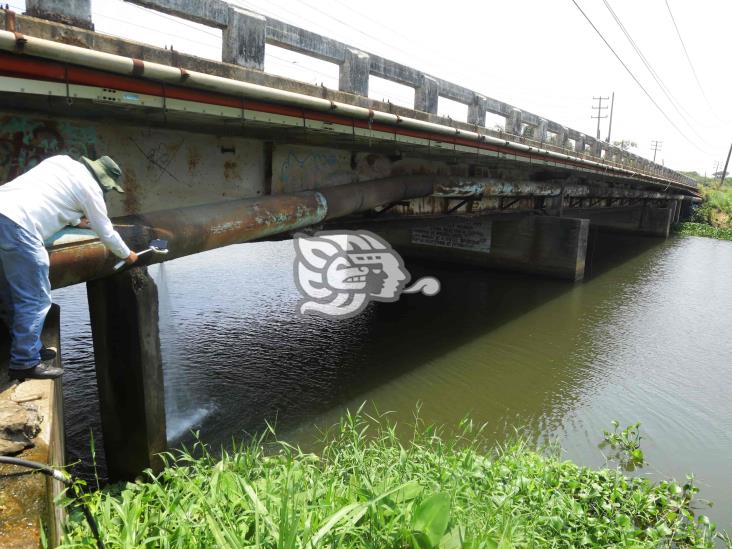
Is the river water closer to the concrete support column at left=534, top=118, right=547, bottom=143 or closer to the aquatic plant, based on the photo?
the aquatic plant

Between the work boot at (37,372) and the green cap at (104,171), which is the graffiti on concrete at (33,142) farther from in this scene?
the work boot at (37,372)

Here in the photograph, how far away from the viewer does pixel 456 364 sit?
9.13 metres

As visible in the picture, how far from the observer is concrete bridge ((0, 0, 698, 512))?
392cm

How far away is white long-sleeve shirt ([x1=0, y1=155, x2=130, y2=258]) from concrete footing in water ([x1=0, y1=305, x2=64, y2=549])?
100 centimetres

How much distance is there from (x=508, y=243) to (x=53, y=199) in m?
15.9

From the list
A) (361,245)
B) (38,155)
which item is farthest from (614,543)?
(361,245)

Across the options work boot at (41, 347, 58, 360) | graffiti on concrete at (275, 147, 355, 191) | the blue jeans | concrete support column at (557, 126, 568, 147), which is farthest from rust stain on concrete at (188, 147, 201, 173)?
concrete support column at (557, 126, 568, 147)

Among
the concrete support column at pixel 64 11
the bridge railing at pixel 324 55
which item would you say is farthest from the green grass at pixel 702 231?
the concrete support column at pixel 64 11

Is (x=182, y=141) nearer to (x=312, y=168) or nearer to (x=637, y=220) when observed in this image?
(x=312, y=168)

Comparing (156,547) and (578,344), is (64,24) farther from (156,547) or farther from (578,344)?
(578,344)

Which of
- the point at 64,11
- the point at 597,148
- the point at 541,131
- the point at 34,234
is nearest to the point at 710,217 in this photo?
the point at 597,148

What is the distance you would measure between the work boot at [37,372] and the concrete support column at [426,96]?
21.1 ft

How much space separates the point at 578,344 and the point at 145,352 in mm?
8673

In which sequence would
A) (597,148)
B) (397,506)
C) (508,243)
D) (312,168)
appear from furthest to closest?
(597,148)
(508,243)
(312,168)
(397,506)
